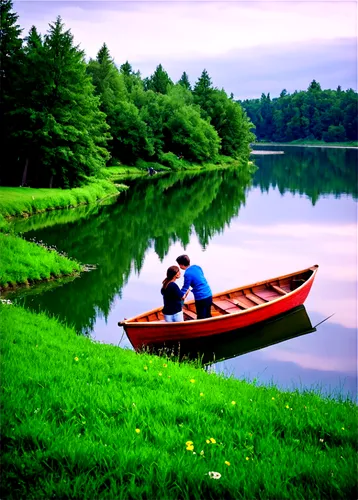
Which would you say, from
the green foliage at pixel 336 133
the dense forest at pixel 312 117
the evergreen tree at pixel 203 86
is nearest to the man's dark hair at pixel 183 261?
the evergreen tree at pixel 203 86

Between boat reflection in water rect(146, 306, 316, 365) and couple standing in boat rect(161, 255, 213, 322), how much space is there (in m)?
0.69

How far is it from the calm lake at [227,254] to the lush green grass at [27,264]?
2.11ft

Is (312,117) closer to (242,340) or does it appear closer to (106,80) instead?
(106,80)

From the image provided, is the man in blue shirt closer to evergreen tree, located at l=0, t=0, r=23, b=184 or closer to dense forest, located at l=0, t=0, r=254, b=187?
dense forest, located at l=0, t=0, r=254, b=187

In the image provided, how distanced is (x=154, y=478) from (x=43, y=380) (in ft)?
8.62

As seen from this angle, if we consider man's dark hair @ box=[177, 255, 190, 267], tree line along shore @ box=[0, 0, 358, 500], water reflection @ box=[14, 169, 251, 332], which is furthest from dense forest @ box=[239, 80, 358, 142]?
tree line along shore @ box=[0, 0, 358, 500]

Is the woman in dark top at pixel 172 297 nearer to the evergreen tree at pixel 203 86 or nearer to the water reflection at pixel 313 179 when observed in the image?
the water reflection at pixel 313 179

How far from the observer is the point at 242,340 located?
562 inches

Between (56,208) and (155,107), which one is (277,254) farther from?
(155,107)

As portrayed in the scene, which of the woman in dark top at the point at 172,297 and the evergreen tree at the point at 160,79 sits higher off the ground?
the evergreen tree at the point at 160,79

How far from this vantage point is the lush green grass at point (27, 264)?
16656mm

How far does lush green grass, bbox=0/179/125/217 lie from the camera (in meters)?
30.1

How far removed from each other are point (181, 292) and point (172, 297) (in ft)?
0.98

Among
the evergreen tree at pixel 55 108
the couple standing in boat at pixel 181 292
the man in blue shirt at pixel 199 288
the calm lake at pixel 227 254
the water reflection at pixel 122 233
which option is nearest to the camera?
the couple standing in boat at pixel 181 292
